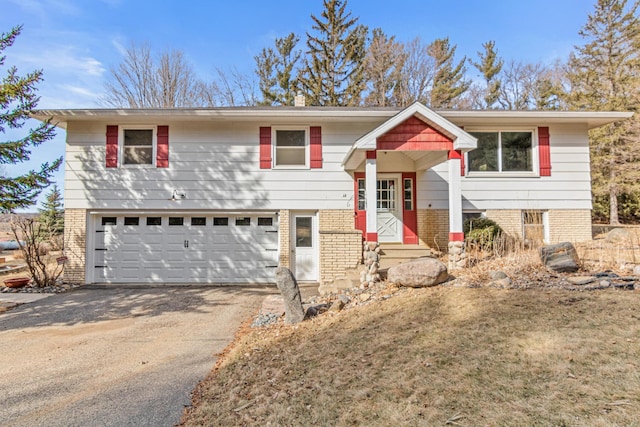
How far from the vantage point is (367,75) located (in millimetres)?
21453

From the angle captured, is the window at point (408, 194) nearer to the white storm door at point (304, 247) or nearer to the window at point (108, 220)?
the white storm door at point (304, 247)

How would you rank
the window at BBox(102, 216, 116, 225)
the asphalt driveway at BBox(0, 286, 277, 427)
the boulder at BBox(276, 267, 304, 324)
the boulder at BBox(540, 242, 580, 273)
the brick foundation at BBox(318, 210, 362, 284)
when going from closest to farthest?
the asphalt driveway at BBox(0, 286, 277, 427) < the boulder at BBox(276, 267, 304, 324) < the boulder at BBox(540, 242, 580, 273) < the brick foundation at BBox(318, 210, 362, 284) < the window at BBox(102, 216, 116, 225)

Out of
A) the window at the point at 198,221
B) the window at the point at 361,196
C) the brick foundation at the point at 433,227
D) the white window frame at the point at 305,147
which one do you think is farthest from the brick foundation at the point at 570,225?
the window at the point at 198,221

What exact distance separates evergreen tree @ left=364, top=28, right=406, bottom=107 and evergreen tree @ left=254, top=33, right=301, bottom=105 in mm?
5019

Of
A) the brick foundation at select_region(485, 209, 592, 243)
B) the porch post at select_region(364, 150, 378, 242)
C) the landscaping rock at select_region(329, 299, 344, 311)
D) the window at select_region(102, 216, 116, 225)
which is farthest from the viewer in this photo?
the brick foundation at select_region(485, 209, 592, 243)

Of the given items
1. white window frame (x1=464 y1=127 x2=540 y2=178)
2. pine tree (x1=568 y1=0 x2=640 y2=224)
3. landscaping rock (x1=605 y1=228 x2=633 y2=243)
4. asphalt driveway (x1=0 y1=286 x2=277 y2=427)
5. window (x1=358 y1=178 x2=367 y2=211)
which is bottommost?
asphalt driveway (x1=0 y1=286 x2=277 y2=427)

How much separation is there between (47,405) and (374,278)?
16.7 ft

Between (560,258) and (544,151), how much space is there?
484 centimetres

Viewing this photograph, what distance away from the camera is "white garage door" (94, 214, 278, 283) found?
880cm

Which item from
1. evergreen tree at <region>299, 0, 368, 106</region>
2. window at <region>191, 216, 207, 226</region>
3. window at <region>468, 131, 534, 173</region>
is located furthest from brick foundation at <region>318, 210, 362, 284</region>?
evergreen tree at <region>299, 0, 368, 106</region>

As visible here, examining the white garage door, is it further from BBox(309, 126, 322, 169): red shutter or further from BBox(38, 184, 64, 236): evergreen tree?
BBox(38, 184, 64, 236): evergreen tree

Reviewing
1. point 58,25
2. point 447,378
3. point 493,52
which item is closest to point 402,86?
point 493,52

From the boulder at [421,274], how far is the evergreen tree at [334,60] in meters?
16.6

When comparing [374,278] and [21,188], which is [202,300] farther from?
[21,188]
